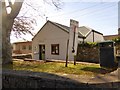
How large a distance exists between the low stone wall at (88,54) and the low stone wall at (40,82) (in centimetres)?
1163

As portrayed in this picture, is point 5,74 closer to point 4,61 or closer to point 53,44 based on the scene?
point 4,61

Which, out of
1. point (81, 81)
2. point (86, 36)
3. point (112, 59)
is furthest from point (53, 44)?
point (81, 81)

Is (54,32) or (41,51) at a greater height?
(54,32)

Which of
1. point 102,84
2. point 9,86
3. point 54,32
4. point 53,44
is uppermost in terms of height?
point 54,32

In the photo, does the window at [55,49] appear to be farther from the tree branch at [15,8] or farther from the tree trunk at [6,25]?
the tree branch at [15,8]

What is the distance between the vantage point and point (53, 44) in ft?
66.1

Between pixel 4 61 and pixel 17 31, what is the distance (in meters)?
4.56

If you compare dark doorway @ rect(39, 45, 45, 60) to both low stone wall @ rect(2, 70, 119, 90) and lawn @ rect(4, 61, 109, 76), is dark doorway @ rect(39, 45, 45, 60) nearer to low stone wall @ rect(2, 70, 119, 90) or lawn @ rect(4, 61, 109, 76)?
lawn @ rect(4, 61, 109, 76)

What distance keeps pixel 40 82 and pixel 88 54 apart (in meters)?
12.8

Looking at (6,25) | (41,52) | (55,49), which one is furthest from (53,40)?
(6,25)

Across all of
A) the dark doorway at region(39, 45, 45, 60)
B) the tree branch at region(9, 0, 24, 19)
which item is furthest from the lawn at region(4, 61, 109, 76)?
the dark doorway at region(39, 45, 45, 60)

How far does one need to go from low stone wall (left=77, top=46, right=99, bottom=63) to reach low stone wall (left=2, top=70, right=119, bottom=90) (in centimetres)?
1163

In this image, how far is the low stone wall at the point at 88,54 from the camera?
52.7ft

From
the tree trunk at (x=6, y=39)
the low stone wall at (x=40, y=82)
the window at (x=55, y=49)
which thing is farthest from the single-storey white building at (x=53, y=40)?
the low stone wall at (x=40, y=82)
